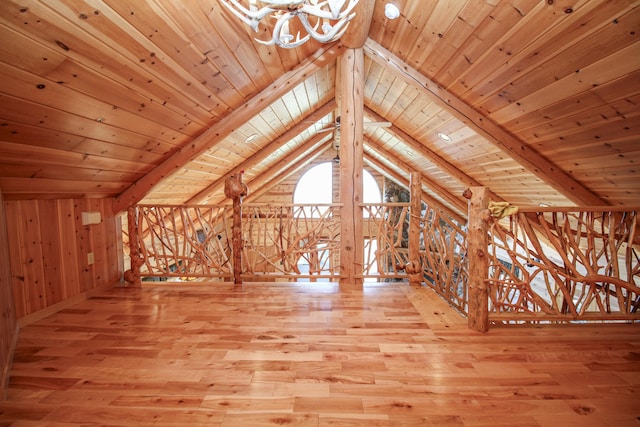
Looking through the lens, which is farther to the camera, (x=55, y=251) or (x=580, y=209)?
(x=55, y=251)

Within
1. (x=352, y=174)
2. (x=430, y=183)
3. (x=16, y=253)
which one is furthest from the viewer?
(x=430, y=183)

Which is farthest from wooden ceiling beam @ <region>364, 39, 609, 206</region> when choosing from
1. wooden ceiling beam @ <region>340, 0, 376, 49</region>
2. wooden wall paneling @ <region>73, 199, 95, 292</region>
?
wooden wall paneling @ <region>73, 199, 95, 292</region>

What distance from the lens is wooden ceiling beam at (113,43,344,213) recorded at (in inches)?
126

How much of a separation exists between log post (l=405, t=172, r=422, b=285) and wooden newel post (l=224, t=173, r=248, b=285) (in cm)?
188

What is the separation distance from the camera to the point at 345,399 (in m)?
1.43

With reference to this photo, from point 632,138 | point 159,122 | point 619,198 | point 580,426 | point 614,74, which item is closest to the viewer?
point 580,426

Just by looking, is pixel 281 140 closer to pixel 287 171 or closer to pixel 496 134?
pixel 287 171

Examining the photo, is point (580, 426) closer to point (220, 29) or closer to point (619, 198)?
point (619, 198)

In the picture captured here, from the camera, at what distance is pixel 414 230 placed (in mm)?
3158

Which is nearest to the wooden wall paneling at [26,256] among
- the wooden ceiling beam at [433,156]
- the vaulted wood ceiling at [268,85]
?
the vaulted wood ceiling at [268,85]

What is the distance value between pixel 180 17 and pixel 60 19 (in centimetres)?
65

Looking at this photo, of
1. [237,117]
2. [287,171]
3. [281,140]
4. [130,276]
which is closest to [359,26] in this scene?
[237,117]

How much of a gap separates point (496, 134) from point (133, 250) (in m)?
4.36

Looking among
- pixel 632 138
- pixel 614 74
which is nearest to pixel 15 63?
pixel 614 74
